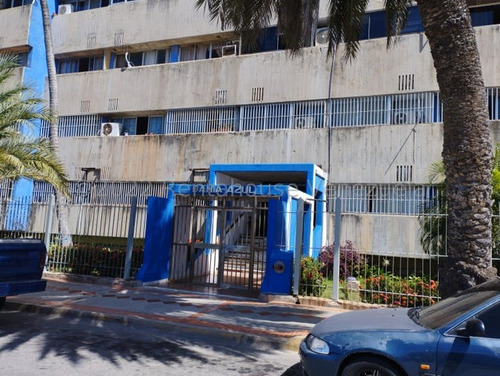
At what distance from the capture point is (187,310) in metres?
8.81

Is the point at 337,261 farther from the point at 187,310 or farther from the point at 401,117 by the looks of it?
the point at 401,117

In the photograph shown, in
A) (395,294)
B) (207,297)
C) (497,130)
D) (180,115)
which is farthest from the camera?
(180,115)

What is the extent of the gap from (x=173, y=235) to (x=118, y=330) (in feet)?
16.1

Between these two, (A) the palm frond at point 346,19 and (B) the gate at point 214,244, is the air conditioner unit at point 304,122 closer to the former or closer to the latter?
(B) the gate at point 214,244

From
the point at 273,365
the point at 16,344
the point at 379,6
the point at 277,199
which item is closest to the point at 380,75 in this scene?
the point at 379,6

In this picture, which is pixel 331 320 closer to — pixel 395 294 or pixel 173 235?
pixel 395 294

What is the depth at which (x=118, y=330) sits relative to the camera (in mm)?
7469

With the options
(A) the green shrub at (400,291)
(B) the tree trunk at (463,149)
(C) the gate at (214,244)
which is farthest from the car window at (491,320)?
(C) the gate at (214,244)

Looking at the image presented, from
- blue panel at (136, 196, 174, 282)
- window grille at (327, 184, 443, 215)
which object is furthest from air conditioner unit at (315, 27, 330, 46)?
blue panel at (136, 196, 174, 282)

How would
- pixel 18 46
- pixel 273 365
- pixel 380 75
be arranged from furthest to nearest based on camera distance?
pixel 18 46 < pixel 380 75 < pixel 273 365

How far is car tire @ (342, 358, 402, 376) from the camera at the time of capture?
4062mm

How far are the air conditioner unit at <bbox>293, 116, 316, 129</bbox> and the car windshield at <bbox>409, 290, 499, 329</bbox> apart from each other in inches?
495

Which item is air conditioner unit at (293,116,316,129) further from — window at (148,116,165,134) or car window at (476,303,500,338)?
car window at (476,303,500,338)

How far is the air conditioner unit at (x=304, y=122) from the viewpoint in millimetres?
16922
